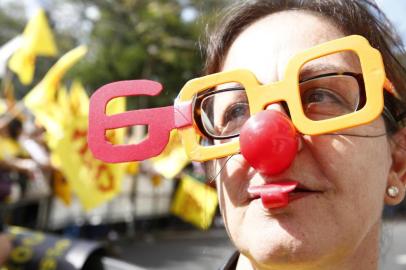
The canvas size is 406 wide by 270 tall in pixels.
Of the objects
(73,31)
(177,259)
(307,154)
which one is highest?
(307,154)

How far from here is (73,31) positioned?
969 centimetres

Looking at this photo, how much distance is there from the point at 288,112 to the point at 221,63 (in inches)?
11.4

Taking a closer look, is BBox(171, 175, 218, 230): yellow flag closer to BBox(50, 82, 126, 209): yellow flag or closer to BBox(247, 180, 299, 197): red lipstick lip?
BBox(50, 82, 126, 209): yellow flag

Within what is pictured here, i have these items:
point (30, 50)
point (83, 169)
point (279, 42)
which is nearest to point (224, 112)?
point (279, 42)

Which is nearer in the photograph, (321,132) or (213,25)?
(321,132)

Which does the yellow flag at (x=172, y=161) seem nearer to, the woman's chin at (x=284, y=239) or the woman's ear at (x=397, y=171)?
the woman's ear at (x=397, y=171)

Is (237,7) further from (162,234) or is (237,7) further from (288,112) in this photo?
(162,234)

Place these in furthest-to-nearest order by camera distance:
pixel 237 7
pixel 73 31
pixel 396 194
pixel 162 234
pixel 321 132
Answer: pixel 73 31
pixel 162 234
pixel 237 7
pixel 396 194
pixel 321 132

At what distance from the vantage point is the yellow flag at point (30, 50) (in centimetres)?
258

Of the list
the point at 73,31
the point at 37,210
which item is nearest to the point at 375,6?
the point at 37,210

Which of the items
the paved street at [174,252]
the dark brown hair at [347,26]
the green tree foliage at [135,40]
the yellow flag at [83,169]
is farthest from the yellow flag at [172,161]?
the green tree foliage at [135,40]

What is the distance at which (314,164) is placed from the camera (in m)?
0.70

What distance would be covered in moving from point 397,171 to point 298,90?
1.09ft

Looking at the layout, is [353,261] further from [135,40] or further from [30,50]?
[135,40]
